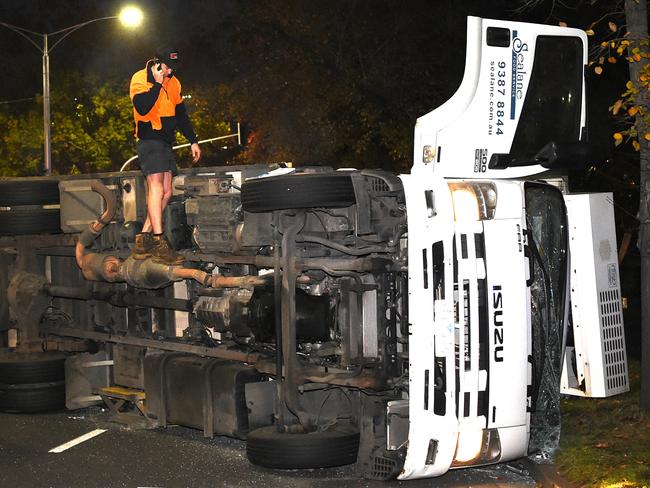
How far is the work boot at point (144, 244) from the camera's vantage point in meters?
10.2

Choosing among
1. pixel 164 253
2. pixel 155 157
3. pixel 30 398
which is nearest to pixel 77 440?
pixel 30 398

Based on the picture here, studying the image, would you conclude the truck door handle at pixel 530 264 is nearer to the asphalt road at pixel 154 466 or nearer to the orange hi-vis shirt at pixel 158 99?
the asphalt road at pixel 154 466

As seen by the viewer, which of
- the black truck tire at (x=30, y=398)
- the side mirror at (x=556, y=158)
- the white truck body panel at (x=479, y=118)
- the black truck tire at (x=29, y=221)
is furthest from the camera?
the black truck tire at (x=29, y=221)

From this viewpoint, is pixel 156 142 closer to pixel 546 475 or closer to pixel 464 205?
pixel 464 205

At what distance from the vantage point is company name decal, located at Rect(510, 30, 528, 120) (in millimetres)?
8828

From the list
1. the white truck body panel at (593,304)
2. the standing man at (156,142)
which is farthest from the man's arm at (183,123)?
the white truck body panel at (593,304)

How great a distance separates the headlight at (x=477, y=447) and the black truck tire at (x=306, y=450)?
834 millimetres

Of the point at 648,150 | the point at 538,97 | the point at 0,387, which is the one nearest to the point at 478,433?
the point at 538,97

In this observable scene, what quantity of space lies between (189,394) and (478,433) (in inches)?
112

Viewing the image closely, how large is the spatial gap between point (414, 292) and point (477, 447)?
3.68ft

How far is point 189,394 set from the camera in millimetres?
9680

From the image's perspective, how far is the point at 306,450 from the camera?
27.1 feet

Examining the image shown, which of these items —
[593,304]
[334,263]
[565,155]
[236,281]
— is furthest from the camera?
[236,281]

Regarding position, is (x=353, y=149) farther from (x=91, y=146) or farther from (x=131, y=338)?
(x=131, y=338)
